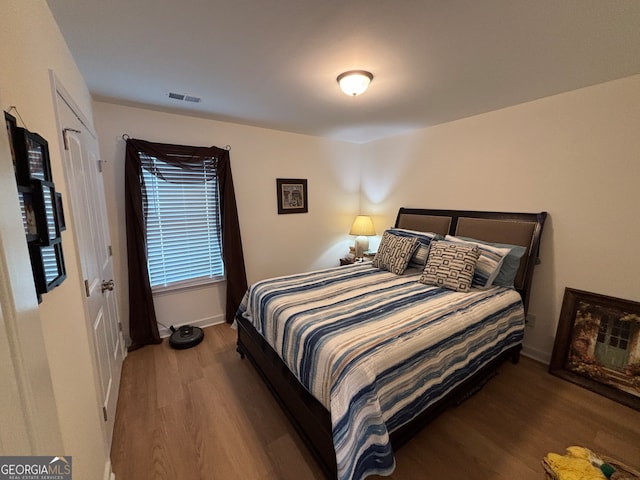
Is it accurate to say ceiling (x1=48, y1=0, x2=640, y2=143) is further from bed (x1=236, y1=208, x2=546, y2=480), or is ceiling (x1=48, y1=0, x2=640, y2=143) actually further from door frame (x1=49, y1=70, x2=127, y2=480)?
bed (x1=236, y1=208, x2=546, y2=480)

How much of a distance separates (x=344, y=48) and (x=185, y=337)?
9.64ft

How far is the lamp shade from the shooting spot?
391 cm

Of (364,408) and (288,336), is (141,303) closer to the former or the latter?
(288,336)

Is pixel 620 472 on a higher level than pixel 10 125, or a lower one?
lower

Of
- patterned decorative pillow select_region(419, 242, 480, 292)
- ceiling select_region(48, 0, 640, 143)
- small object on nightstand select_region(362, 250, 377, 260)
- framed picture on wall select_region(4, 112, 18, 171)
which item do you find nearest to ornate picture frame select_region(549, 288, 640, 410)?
patterned decorative pillow select_region(419, 242, 480, 292)

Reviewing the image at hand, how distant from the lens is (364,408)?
1255mm

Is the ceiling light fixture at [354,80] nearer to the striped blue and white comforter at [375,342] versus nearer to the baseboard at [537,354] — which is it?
the striped blue and white comforter at [375,342]

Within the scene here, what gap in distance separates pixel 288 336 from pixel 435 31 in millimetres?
2005

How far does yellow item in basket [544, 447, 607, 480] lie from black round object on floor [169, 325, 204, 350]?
2813 mm

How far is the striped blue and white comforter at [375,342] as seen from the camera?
1.26 m

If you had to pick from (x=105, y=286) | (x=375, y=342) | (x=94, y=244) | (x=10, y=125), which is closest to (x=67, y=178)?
(x=94, y=244)

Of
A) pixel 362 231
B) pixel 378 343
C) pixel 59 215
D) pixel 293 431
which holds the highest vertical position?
pixel 59 215

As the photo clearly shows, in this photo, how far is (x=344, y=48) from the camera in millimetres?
1592

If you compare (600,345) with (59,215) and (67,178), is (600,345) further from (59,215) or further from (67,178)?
(67,178)
